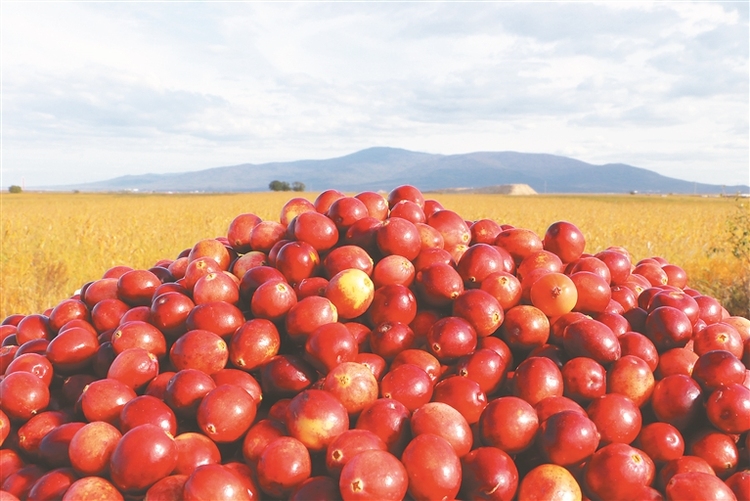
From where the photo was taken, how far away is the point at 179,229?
16.6 meters

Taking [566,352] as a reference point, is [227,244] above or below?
above

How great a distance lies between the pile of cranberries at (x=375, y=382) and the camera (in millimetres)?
1987

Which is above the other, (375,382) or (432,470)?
(375,382)

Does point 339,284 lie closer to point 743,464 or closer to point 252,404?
point 252,404

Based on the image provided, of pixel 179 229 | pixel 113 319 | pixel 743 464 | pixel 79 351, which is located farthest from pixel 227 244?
pixel 179 229

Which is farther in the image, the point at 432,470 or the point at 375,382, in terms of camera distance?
the point at 375,382

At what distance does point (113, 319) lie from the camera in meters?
3.09

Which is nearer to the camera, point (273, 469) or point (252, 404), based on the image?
point (273, 469)

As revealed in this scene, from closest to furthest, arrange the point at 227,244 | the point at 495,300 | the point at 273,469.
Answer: the point at 273,469
the point at 495,300
the point at 227,244

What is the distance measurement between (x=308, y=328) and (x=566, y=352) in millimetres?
1221

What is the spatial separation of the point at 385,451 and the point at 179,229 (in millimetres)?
15779

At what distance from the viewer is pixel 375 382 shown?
7.80 feet

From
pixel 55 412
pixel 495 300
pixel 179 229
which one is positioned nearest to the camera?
pixel 55 412

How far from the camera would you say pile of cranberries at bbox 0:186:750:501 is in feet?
6.52
